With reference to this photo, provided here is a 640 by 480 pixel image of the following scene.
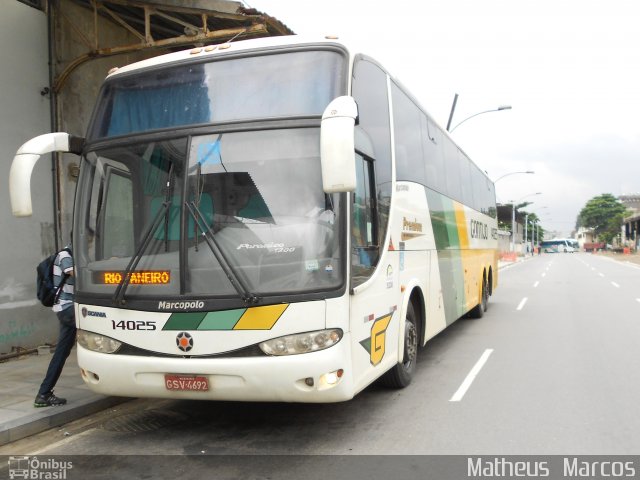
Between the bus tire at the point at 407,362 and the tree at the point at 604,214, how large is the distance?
119m

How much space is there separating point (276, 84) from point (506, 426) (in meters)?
3.60

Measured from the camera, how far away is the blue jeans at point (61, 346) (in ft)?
18.3

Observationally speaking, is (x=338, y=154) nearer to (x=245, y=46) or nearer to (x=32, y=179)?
(x=245, y=46)

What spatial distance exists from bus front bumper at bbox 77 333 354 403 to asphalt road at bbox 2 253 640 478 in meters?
0.55

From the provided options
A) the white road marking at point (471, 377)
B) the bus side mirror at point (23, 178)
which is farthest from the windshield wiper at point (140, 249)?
the white road marking at point (471, 377)

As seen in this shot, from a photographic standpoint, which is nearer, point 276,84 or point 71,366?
point 276,84

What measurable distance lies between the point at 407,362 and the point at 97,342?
3339 mm

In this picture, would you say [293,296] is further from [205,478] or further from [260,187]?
[205,478]

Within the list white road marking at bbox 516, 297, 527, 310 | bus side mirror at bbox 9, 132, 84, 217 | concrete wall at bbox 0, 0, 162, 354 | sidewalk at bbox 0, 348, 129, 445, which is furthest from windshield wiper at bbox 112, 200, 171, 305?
white road marking at bbox 516, 297, 527, 310

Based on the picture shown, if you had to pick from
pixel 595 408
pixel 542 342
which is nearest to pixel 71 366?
pixel 595 408

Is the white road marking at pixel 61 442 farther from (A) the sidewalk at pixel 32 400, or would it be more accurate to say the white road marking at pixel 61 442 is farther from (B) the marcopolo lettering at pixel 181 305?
(B) the marcopolo lettering at pixel 181 305

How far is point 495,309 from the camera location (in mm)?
14352

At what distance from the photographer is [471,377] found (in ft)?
22.9

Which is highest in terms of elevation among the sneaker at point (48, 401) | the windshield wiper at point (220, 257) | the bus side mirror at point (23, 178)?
the bus side mirror at point (23, 178)
